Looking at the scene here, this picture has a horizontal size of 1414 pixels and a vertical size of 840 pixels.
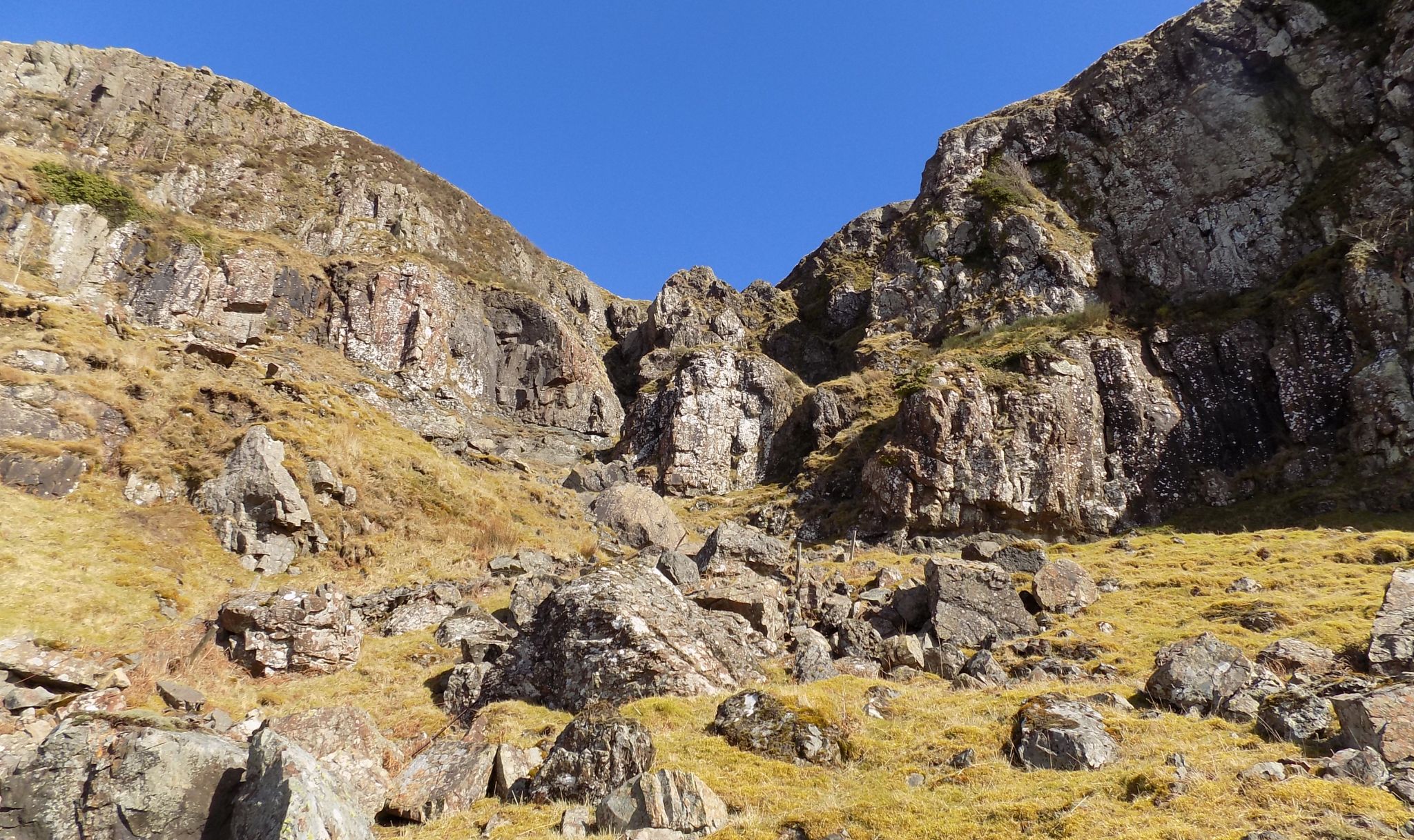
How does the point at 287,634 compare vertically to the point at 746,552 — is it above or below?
below

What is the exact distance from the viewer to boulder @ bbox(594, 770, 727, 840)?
7484 mm

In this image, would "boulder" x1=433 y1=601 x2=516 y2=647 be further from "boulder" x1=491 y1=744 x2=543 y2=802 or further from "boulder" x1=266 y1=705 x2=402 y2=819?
"boulder" x1=491 y1=744 x2=543 y2=802

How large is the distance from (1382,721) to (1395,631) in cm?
721

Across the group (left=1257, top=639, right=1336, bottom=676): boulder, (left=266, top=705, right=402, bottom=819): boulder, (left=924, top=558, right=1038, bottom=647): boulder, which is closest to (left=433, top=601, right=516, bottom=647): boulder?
(left=266, top=705, right=402, bottom=819): boulder

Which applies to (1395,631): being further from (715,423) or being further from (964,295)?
(964,295)

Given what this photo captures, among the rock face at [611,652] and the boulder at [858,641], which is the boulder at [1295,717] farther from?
the rock face at [611,652]

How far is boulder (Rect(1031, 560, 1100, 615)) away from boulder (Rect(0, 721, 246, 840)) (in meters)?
22.7

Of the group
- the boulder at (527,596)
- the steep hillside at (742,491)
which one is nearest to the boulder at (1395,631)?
the steep hillside at (742,491)

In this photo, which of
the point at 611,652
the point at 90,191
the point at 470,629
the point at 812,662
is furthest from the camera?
the point at 90,191

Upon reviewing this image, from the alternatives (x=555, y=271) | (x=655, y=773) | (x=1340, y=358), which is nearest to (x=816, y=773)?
(x=655, y=773)

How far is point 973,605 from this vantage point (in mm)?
19625

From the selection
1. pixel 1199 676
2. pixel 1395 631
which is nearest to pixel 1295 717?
pixel 1199 676

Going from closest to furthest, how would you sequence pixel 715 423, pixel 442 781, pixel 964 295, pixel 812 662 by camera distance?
1. pixel 442 781
2. pixel 812 662
3. pixel 715 423
4. pixel 964 295

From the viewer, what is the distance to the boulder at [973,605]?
1881 cm
